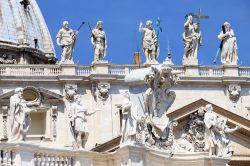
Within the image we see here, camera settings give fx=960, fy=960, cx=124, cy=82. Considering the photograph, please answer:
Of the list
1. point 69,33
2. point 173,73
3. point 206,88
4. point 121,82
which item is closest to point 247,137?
point 206,88

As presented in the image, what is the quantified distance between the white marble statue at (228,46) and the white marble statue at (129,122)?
76.1 ft

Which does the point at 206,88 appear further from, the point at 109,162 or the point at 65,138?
the point at 109,162

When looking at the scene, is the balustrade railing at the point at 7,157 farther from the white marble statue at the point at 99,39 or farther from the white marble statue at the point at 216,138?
the white marble statue at the point at 99,39

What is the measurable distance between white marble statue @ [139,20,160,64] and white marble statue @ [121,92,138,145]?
2187 centimetres

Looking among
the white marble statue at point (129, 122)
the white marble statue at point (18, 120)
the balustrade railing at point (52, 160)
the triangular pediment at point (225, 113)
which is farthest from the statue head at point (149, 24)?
the white marble statue at point (18, 120)

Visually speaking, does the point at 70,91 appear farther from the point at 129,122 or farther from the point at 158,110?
the point at 129,122

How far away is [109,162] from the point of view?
25422mm

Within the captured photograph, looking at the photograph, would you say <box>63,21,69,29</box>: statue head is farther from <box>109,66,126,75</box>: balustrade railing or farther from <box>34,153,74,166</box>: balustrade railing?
<box>34,153,74,166</box>: balustrade railing

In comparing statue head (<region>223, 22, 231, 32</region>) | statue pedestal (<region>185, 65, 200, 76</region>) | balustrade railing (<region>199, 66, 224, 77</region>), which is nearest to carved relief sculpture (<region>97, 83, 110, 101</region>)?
statue pedestal (<region>185, 65, 200, 76</region>)

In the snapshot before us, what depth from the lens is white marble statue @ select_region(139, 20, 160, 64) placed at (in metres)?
47.2

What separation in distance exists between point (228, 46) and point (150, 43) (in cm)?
396

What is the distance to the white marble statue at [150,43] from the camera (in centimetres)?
4725

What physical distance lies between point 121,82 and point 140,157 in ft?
73.5

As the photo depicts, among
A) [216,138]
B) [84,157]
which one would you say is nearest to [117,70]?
[216,138]
